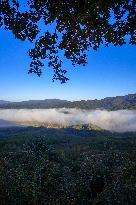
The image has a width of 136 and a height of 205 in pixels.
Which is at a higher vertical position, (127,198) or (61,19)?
(61,19)

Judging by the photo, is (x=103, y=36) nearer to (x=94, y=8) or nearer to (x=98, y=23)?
(x=98, y=23)

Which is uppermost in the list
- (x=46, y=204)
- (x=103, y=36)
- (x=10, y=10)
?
(x=10, y=10)

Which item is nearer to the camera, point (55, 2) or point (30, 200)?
point (55, 2)

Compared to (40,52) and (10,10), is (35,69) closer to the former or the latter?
(40,52)

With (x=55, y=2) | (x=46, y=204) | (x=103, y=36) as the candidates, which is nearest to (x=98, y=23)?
(x=103, y=36)

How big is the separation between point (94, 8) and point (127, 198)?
761 centimetres

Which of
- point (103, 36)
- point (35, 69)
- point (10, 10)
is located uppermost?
point (10, 10)

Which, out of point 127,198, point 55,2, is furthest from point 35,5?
point 127,198

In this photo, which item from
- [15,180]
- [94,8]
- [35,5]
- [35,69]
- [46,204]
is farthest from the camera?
[15,180]

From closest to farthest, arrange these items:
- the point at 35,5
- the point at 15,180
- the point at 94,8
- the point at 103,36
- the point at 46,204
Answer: the point at 94,8, the point at 35,5, the point at 103,36, the point at 46,204, the point at 15,180

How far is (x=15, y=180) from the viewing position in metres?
13.3

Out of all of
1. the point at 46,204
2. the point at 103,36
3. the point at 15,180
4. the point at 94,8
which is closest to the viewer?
the point at 94,8

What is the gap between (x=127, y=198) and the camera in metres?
11.5

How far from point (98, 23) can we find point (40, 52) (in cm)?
160
